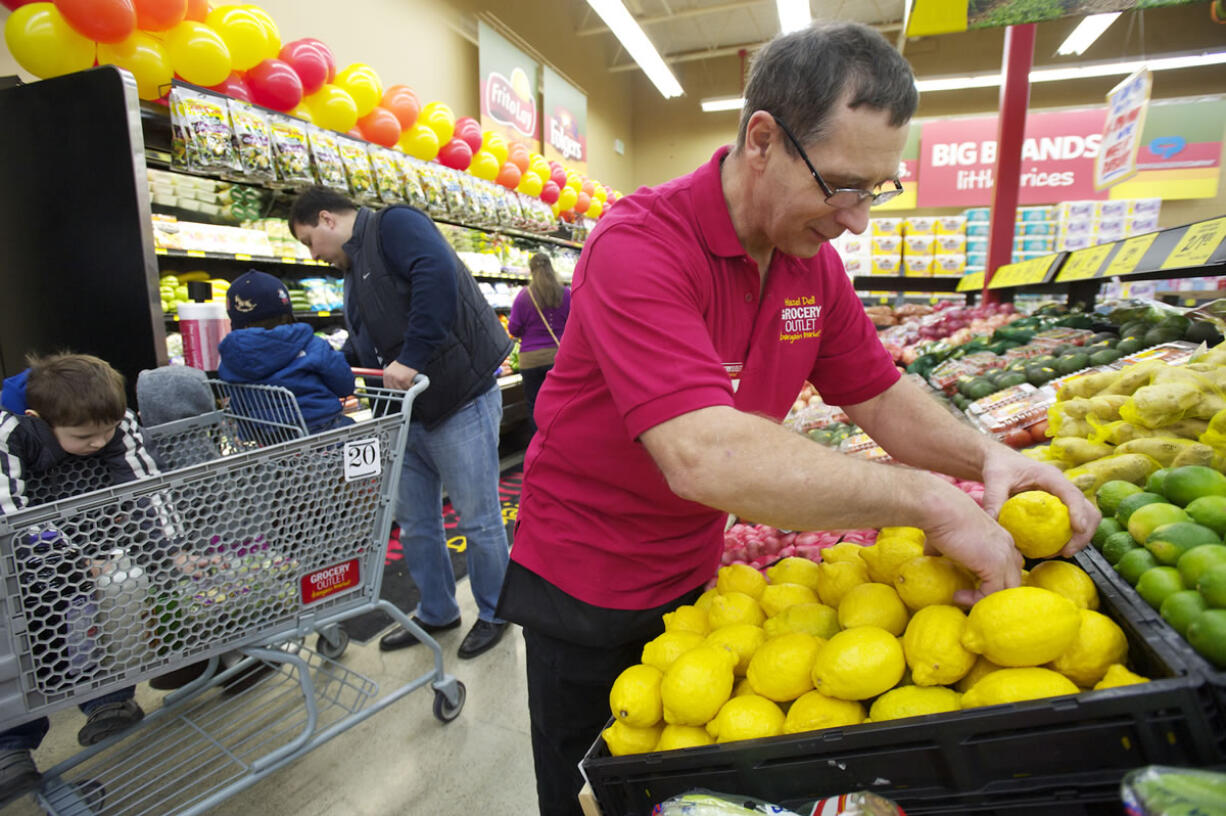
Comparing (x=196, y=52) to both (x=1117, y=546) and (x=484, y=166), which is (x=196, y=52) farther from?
(x=1117, y=546)

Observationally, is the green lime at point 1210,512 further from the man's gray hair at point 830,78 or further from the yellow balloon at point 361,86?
the yellow balloon at point 361,86

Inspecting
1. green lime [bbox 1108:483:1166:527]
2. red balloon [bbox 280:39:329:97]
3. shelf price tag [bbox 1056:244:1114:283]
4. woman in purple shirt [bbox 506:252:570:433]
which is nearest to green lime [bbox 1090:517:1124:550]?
green lime [bbox 1108:483:1166:527]

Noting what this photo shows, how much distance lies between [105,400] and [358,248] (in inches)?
40.7

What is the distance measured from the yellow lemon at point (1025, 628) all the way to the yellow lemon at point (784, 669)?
19 cm

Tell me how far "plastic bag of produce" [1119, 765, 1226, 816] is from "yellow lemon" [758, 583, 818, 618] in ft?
1.61

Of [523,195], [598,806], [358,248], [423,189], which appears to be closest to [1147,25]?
[523,195]

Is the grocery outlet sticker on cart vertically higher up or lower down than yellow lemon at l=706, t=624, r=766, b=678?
lower down

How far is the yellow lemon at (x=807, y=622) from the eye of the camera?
909 mm

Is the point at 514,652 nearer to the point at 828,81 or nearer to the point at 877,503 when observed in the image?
the point at 877,503

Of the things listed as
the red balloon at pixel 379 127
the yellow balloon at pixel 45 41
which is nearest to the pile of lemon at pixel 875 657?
the yellow balloon at pixel 45 41

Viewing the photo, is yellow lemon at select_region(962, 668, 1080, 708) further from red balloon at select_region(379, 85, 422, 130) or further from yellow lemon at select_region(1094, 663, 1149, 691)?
red balloon at select_region(379, 85, 422, 130)

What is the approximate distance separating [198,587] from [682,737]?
1.30 meters

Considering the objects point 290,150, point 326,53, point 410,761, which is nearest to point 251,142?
point 290,150

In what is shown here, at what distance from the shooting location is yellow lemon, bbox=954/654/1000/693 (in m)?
0.76
